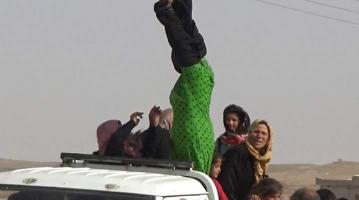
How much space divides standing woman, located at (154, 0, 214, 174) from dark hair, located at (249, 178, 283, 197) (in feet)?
2.54

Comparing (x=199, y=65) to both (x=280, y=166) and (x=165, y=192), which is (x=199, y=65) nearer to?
(x=165, y=192)

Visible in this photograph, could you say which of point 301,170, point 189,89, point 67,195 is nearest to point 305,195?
point 189,89

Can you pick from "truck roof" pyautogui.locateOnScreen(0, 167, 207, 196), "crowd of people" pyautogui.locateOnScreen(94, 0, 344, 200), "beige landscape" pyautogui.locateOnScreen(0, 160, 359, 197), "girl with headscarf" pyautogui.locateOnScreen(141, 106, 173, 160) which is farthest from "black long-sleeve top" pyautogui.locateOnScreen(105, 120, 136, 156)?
"beige landscape" pyautogui.locateOnScreen(0, 160, 359, 197)

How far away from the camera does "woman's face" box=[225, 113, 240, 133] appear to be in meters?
10.2

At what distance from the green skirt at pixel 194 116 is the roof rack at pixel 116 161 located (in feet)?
1.74

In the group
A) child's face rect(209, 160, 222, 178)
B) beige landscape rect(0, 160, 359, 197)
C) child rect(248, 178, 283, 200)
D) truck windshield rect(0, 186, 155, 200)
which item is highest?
child's face rect(209, 160, 222, 178)

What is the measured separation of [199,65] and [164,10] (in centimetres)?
54

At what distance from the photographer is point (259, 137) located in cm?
952

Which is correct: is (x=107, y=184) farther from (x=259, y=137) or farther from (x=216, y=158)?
(x=259, y=137)

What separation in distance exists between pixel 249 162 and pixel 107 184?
1.93m

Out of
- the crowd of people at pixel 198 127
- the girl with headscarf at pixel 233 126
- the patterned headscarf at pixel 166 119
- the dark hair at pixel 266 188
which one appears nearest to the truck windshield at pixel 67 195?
the dark hair at pixel 266 188

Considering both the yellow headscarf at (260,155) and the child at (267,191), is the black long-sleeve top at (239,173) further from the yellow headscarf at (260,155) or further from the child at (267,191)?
the child at (267,191)

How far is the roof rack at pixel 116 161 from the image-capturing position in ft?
28.7

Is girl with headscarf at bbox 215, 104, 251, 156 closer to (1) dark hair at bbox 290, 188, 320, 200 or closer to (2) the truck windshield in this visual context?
(1) dark hair at bbox 290, 188, 320, 200
